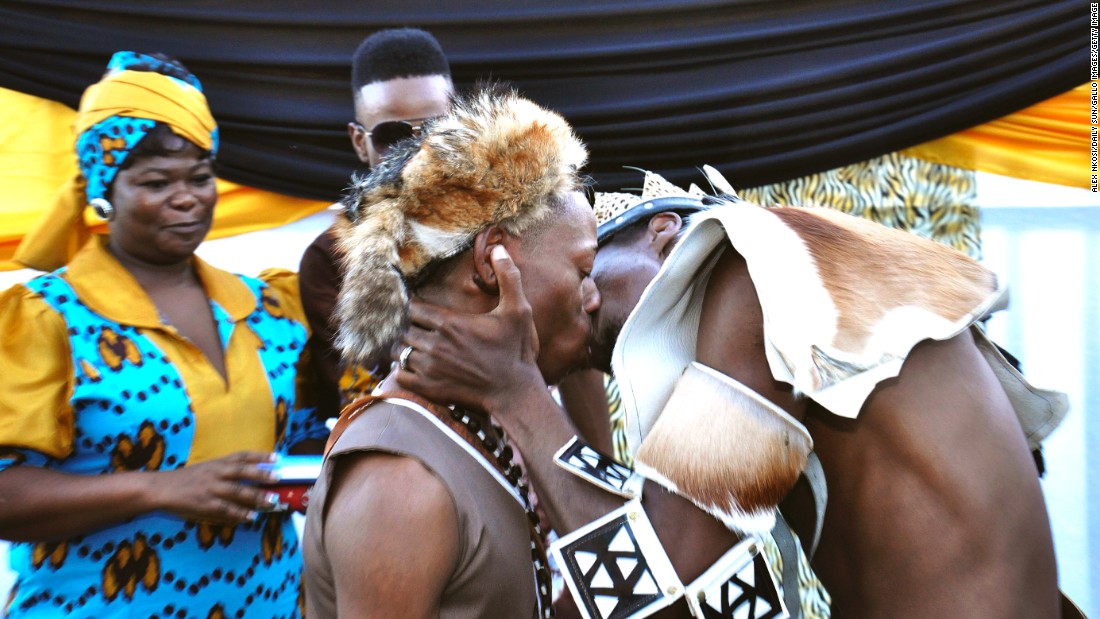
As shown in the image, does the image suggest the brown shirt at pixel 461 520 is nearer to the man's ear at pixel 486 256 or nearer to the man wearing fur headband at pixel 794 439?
the man wearing fur headband at pixel 794 439

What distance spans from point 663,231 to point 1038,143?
2.23m

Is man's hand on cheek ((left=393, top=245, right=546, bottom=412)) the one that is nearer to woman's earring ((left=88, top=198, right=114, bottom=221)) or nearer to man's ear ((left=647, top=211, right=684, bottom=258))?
man's ear ((left=647, top=211, right=684, bottom=258))

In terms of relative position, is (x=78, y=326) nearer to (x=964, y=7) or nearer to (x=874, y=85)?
(x=874, y=85)

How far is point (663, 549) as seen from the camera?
167 centimetres

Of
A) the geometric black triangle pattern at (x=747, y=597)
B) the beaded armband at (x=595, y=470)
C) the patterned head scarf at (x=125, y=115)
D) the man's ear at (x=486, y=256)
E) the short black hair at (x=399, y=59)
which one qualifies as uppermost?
the patterned head scarf at (x=125, y=115)

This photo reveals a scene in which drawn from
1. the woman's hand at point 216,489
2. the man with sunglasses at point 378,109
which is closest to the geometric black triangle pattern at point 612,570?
the woman's hand at point 216,489

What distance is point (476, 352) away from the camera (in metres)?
1.73

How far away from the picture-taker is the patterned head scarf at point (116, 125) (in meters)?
2.54

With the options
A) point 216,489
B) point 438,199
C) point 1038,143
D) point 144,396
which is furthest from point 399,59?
point 1038,143

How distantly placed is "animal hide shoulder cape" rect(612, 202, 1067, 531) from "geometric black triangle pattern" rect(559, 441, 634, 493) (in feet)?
0.17

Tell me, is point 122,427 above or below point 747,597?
above

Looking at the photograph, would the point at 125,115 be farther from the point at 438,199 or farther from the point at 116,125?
the point at 438,199

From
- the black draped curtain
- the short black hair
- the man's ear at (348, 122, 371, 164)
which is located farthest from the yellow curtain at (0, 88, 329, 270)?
the short black hair

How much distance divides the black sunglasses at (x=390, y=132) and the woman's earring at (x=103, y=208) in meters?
0.85
